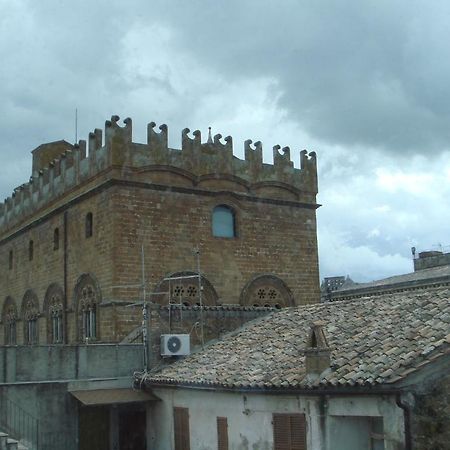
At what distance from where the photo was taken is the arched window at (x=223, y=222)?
24969mm

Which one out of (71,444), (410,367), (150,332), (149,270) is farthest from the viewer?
(149,270)

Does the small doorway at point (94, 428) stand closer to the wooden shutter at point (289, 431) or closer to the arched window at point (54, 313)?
the wooden shutter at point (289, 431)

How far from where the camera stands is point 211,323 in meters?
21.1

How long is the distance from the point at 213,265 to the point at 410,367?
12500mm

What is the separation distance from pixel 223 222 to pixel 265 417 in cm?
1111

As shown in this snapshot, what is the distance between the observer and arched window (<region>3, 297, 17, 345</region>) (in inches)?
1198

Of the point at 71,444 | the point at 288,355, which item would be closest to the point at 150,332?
the point at 71,444

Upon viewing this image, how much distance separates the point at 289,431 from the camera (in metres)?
14.4

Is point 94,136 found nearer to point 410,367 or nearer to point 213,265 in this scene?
point 213,265

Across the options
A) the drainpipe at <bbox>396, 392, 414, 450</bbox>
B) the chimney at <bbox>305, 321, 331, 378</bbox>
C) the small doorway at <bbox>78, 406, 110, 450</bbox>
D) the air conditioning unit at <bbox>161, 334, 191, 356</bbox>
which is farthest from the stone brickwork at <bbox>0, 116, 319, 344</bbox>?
the drainpipe at <bbox>396, 392, 414, 450</bbox>

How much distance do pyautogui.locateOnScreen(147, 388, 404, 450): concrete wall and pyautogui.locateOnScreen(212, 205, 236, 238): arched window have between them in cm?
758

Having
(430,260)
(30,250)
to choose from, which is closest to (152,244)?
(30,250)

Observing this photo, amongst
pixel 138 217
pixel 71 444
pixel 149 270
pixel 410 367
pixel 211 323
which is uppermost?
pixel 138 217

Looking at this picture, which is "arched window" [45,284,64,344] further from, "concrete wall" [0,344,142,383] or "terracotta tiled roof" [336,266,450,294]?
"terracotta tiled roof" [336,266,450,294]
